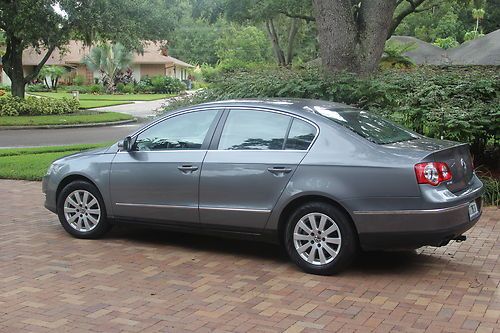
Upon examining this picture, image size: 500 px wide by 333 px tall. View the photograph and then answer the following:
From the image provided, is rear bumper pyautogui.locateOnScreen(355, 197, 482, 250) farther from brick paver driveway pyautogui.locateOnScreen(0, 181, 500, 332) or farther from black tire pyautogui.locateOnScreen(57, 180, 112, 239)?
black tire pyautogui.locateOnScreen(57, 180, 112, 239)

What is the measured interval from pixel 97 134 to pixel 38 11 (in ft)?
23.6

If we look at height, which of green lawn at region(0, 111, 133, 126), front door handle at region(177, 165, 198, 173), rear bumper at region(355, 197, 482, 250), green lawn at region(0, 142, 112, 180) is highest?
front door handle at region(177, 165, 198, 173)

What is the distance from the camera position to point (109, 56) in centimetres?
5800

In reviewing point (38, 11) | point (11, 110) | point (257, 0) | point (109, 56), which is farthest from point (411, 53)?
point (109, 56)

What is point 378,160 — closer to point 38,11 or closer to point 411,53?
point 411,53

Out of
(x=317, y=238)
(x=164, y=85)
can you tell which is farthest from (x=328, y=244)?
(x=164, y=85)

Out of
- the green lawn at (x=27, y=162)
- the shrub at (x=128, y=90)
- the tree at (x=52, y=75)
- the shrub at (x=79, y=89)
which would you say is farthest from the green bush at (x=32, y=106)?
the tree at (x=52, y=75)

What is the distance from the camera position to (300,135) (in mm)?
5824

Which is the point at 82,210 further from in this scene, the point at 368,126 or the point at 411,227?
the point at 411,227

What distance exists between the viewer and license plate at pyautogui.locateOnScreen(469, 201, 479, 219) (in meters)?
5.53

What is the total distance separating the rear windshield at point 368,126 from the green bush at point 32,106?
26021 millimetres

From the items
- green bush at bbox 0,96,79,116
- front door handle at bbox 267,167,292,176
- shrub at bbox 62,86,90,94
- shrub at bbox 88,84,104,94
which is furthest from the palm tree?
front door handle at bbox 267,167,292,176

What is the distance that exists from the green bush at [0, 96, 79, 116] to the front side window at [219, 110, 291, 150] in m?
25.5

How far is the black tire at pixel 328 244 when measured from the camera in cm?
541
